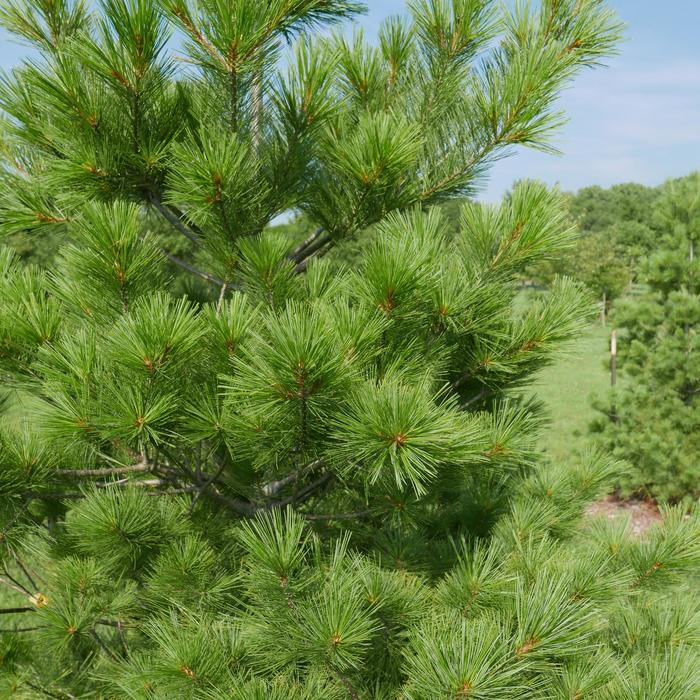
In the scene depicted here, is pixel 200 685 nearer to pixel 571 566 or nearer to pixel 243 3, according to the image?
pixel 571 566

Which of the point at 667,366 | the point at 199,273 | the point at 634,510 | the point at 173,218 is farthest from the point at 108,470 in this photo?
the point at 634,510

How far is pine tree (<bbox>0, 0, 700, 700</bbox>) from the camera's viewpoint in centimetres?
159

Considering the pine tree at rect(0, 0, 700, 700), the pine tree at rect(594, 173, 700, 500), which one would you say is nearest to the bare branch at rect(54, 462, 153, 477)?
the pine tree at rect(0, 0, 700, 700)

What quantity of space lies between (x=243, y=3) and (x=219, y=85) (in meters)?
0.32

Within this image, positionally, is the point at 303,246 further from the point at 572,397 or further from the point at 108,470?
the point at 572,397

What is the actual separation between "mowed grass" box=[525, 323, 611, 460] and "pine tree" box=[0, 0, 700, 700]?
5.69 metres

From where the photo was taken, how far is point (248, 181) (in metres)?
1.94

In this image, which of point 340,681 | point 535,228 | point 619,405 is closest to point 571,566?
point 340,681

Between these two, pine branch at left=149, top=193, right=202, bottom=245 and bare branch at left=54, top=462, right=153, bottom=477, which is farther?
pine branch at left=149, top=193, right=202, bottom=245

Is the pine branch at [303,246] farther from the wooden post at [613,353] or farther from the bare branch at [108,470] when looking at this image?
the wooden post at [613,353]

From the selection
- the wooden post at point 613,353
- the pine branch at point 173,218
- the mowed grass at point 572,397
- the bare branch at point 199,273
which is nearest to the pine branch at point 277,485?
the bare branch at point 199,273

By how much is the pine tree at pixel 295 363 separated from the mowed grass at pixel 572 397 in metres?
5.69

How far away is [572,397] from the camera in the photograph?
54.4 ft

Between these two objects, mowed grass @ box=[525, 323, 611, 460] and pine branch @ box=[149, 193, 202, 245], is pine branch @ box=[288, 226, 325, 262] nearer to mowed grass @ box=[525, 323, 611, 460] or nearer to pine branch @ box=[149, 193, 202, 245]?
pine branch @ box=[149, 193, 202, 245]
